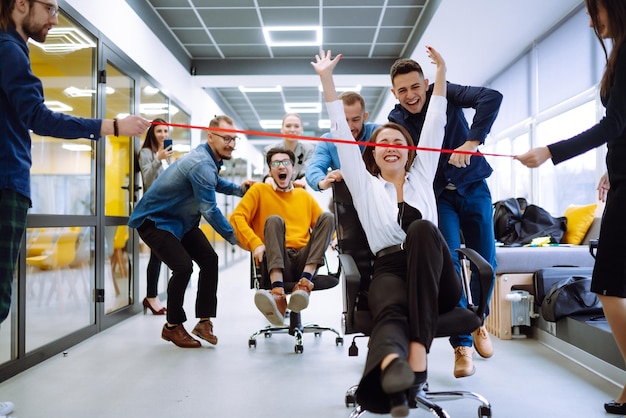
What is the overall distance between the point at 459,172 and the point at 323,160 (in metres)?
0.87

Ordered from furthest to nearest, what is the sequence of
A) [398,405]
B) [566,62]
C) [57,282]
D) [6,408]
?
1. [566,62]
2. [57,282]
3. [6,408]
4. [398,405]

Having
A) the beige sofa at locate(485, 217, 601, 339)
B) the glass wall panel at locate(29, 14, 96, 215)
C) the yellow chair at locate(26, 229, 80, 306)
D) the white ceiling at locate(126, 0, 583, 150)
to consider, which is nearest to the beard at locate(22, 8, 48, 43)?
the glass wall panel at locate(29, 14, 96, 215)

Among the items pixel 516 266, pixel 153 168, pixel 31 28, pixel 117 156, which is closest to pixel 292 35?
pixel 153 168

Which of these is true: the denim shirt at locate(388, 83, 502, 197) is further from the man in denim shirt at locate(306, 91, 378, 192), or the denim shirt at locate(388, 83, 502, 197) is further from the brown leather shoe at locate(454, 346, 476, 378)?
the brown leather shoe at locate(454, 346, 476, 378)

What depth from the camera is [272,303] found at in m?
2.55

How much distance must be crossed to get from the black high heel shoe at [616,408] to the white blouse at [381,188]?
1002 millimetres

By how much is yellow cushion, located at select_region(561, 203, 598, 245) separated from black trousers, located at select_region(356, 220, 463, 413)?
2732mm

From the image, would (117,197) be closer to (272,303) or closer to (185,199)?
(185,199)

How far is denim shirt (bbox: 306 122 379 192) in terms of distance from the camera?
2705 mm

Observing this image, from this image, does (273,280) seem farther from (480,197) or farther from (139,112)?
(139,112)

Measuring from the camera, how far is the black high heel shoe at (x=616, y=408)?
1.93 meters

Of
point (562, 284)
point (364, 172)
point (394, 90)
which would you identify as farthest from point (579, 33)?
point (364, 172)

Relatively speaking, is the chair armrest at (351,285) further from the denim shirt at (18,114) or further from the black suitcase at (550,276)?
the black suitcase at (550,276)

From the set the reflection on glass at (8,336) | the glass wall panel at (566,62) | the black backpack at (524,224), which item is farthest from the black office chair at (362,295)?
the glass wall panel at (566,62)
